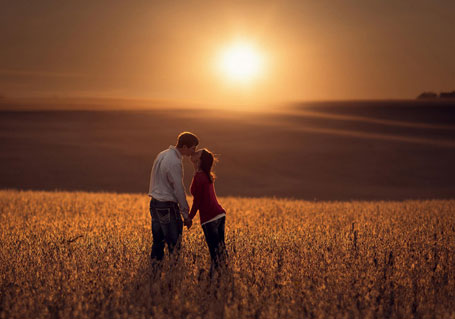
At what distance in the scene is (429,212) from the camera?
534 inches

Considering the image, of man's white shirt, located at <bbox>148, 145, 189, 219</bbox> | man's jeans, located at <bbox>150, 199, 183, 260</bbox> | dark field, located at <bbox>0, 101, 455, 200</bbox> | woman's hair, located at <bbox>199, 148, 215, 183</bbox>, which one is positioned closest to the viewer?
woman's hair, located at <bbox>199, 148, 215, 183</bbox>

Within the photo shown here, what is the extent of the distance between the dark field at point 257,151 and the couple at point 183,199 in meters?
21.3

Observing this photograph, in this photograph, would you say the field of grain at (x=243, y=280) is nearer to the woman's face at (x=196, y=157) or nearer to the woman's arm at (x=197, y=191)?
the woman's arm at (x=197, y=191)

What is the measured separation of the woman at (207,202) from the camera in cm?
614

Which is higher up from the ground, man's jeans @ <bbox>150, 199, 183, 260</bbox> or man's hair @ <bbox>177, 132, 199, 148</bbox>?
man's hair @ <bbox>177, 132, 199, 148</bbox>

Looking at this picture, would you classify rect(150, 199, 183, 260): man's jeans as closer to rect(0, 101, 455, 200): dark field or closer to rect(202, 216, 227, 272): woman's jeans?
rect(202, 216, 227, 272): woman's jeans

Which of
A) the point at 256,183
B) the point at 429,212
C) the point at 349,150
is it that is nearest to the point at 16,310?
the point at 429,212

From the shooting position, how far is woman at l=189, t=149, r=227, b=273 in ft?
20.2

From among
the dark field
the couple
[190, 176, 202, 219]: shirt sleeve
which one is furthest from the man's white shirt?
the dark field

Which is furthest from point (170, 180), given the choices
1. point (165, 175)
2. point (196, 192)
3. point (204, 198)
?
point (204, 198)

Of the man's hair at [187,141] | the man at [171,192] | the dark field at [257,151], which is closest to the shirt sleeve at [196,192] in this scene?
the man at [171,192]

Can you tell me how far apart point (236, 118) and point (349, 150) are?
23632 millimetres

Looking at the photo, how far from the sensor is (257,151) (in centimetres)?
4234

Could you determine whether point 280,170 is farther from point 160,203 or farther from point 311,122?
point 160,203
